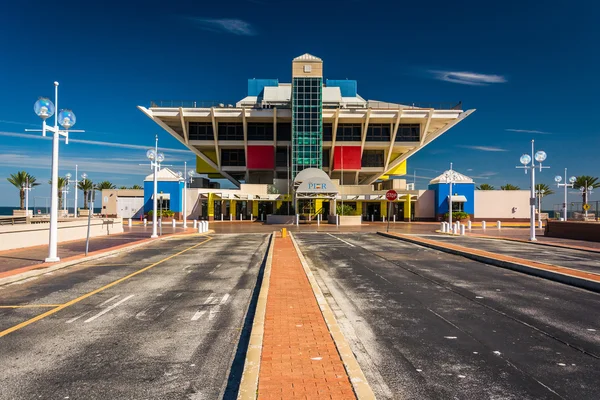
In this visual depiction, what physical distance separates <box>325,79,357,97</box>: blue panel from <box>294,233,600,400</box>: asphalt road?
2589 inches

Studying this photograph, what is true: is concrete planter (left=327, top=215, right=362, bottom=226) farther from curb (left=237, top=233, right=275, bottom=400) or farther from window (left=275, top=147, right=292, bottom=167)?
curb (left=237, top=233, right=275, bottom=400)

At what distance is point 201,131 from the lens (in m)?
64.0

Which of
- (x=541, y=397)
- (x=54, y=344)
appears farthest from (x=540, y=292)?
(x=54, y=344)

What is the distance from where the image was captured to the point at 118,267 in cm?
1416

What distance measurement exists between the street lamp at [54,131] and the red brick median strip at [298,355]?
10.1 meters

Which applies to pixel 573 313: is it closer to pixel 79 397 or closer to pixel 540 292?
pixel 540 292

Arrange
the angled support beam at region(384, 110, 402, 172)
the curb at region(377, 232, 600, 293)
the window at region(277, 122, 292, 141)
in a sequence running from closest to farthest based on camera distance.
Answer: the curb at region(377, 232, 600, 293), the angled support beam at region(384, 110, 402, 172), the window at region(277, 122, 292, 141)

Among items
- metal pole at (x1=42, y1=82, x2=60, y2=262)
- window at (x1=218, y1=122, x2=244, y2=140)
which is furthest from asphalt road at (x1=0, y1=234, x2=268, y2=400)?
window at (x1=218, y1=122, x2=244, y2=140)

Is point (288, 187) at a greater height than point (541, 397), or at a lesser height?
greater

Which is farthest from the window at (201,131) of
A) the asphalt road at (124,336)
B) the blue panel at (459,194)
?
the asphalt road at (124,336)

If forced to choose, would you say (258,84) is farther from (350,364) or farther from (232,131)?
(350,364)

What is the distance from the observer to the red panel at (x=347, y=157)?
63.2 meters

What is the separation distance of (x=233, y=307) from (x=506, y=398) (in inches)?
211

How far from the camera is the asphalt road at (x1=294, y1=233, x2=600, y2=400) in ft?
15.3
